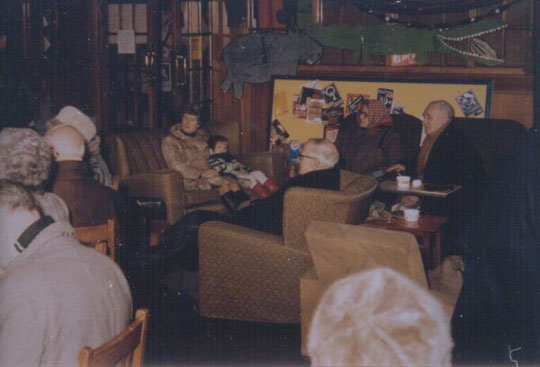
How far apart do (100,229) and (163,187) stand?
3.11m

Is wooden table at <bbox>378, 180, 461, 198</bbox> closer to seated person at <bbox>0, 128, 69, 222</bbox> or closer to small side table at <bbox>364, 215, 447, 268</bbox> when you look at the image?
small side table at <bbox>364, 215, 447, 268</bbox>

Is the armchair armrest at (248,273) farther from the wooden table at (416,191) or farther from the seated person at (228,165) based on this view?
the seated person at (228,165)

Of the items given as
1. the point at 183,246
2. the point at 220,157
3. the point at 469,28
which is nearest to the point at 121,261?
the point at 183,246

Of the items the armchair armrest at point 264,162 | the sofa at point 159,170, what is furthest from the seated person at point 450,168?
the sofa at point 159,170

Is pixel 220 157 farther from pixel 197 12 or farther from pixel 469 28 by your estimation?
pixel 469 28

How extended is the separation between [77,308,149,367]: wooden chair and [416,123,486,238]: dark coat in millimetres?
4124

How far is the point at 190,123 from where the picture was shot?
6.80 meters

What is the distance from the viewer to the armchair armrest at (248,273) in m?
4.30

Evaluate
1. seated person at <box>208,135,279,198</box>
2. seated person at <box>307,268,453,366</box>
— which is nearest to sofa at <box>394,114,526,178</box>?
seated person at <box>208,135,279,198</box>

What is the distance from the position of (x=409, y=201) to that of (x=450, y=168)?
0.57 metres

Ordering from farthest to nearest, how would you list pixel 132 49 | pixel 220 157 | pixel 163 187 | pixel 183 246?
pixel 132 49
pixel 220 157
pixel 163 187
pixel 183 246

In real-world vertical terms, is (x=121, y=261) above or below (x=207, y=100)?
below

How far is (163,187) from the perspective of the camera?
6.16 metres

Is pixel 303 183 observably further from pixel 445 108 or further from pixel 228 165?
pixel 228 165
